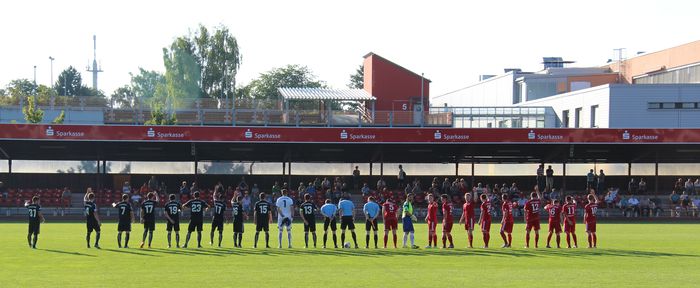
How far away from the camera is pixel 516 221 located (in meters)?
46.9

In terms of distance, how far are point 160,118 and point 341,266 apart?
3990 cm

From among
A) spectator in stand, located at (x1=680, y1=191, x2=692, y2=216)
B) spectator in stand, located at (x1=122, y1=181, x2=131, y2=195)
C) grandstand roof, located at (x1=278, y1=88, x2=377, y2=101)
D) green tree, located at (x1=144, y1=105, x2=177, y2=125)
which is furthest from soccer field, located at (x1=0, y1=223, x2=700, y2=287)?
grandstand roof, located at (x1=278, y1=88, x2=377, y2=101)

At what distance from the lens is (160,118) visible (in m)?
59.9

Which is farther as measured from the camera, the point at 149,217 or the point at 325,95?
the point at 325,95

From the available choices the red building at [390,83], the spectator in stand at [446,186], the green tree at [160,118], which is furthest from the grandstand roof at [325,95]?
the spectator in stand at [446,186]

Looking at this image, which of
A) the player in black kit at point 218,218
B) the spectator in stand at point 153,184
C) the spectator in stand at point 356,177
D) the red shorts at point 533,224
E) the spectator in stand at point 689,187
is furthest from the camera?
the spectator in stand at point 356,177

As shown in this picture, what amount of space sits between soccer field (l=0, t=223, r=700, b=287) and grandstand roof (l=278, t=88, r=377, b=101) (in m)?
29.6

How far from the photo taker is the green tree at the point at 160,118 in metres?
58.3

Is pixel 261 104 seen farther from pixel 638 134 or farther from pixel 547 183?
pixel 638 134

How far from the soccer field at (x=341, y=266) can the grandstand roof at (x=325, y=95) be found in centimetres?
2956

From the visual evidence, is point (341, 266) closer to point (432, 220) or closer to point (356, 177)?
point (432, 220)

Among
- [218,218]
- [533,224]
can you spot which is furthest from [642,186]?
[218,218]

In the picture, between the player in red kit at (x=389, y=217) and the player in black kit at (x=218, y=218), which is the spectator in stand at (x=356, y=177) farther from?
the player in black kit at (x=218, y=218)

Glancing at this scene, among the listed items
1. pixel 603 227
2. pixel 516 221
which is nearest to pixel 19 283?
pixel 603 227
